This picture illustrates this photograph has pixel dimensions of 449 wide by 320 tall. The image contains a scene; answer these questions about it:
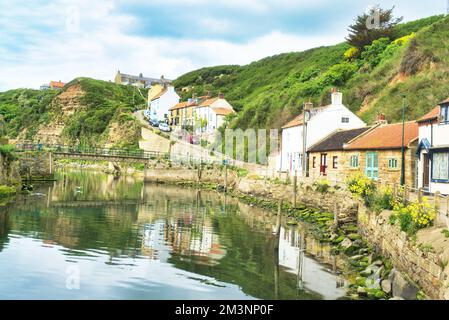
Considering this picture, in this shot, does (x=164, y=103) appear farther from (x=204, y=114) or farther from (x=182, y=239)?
(x=182, y=239)

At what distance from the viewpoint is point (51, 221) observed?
3872 centimetres

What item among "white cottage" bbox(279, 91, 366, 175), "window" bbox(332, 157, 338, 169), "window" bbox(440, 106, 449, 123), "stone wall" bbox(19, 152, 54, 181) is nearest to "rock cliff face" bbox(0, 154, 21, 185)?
"stone wall" bbox(19, 152, 54, 181)

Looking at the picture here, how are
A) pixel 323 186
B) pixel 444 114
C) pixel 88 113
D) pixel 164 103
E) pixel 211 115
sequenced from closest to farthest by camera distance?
1. pixel 444 114
2. pixel 323 186
3. pixel 211 115
4. pixel 164 103
5. pixel 88 113

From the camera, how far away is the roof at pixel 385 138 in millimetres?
38097


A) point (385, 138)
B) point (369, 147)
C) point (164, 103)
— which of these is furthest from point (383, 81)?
point (164, 103)

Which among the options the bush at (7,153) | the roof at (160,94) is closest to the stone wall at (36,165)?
the bush at (7,153)

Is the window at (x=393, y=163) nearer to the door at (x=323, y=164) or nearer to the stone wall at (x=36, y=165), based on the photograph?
the door at (x=323, y=164)

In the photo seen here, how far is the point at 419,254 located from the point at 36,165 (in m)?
67.7

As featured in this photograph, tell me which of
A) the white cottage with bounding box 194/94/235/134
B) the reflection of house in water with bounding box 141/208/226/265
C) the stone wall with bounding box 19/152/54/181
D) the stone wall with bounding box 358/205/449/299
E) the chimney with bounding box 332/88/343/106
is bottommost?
the reflection of house in water with bounding box 141/208/226/265

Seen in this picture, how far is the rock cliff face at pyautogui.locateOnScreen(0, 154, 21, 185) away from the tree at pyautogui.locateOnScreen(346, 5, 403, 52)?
63.4 metres

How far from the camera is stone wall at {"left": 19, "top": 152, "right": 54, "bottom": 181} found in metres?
72.4

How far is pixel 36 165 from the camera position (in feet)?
246

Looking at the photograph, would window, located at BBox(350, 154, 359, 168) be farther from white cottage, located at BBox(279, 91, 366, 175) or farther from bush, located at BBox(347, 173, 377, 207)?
bush, located at BBox(347, 173, 377, 207)
